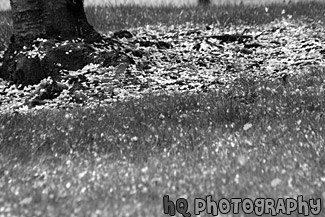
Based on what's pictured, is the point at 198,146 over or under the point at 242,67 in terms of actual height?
over

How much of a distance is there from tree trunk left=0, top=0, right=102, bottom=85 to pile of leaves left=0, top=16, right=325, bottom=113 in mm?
158

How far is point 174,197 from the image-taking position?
3.58 meters

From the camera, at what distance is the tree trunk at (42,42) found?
8430 mm

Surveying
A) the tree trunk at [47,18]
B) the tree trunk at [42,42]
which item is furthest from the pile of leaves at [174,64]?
the tree trunk at [47,18]

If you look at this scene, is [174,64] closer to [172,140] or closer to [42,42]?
[42,42]

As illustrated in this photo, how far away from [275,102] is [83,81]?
10.9ft

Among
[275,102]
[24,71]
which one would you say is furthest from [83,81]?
[275,102]

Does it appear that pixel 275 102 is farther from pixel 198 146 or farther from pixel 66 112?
pixel 66 112

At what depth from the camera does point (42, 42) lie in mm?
8617

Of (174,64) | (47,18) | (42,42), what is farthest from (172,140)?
(174,64)

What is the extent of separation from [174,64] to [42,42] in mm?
2400

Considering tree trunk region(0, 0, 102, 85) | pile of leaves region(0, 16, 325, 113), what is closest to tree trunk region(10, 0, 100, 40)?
tree trunk region(0, 0, 102, 85)

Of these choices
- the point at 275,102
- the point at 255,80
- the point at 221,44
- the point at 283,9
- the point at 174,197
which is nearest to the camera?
the point at 174,197

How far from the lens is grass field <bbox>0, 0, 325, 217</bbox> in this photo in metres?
3.64
